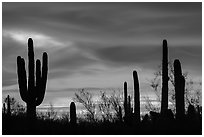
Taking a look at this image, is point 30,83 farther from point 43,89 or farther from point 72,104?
point 72,104

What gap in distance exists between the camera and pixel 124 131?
12.0 m

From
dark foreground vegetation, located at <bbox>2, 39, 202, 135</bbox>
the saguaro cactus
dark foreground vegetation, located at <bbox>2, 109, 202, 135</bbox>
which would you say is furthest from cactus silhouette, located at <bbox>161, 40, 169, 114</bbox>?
the saguaro cactus

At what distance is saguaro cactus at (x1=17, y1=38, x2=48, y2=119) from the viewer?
1496 centimetres

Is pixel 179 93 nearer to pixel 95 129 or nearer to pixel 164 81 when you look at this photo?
pixel 164 81

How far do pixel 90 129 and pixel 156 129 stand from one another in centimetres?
182

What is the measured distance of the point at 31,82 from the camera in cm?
1502

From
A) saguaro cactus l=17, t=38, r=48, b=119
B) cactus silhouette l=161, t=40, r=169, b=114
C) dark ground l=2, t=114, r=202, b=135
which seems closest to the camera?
dark ground l=2, t=114, r=202, b=135

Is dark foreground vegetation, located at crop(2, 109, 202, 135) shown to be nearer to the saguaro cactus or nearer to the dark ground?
the dark ground

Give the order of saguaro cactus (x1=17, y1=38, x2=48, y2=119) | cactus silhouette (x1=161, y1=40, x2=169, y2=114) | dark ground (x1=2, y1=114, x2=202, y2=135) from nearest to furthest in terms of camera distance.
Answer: dark ground (x1=2, y1=114, x2=202, y2=135), saguaro cactus (x1=17, y1=38, x2=48, y2=119), cactus silhouette (x1=161, y1=40, x2=169, y2=114)

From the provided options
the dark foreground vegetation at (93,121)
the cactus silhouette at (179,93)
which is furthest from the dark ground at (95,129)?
the cactus silhouette at (179,93)

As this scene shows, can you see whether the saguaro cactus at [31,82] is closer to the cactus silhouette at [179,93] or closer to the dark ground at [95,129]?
the dark ground at [95,129]

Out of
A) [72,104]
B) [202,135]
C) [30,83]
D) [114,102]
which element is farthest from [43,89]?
[114,102]

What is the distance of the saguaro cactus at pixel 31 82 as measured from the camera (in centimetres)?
1496

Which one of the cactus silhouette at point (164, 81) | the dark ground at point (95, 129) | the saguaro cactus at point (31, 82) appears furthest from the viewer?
the cactus silhouette at point (164, 81)
